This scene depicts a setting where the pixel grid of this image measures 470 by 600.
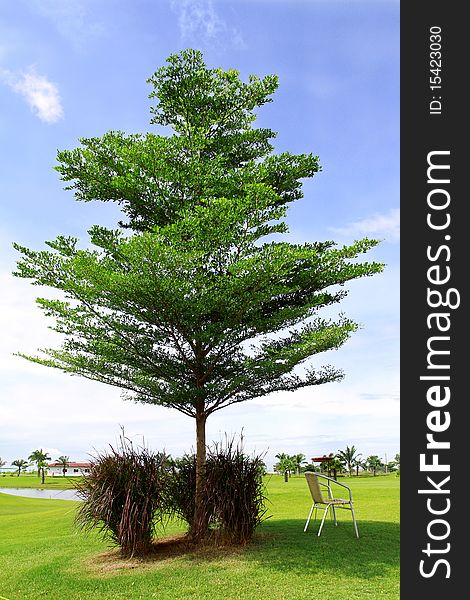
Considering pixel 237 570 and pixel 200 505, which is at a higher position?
A: pixel 200 505

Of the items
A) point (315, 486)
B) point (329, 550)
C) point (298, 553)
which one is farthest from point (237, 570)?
point (315, 486)

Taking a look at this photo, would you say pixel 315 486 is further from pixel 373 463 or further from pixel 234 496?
pixel 373 463

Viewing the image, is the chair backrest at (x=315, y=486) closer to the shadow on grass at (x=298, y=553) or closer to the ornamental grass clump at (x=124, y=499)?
the shadow on grass at (x=298, y=553)

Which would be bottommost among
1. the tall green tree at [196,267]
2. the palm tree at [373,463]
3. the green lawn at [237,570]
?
the palm tree at [373,463]

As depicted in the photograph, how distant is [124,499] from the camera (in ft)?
28.3

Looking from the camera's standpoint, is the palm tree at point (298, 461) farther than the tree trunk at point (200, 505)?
Yes

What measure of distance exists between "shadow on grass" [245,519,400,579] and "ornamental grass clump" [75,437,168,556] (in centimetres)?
156

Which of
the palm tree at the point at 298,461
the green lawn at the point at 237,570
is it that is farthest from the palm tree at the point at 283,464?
the green lawn at the point at 237,570

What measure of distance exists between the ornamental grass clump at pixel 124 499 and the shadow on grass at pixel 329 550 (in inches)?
61.4

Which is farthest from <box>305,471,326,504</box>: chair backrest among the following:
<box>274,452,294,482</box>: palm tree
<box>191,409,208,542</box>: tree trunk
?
<box>274,452,294,482</box>: palm tree

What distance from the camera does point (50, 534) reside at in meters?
13.4

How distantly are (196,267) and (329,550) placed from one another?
449 centimetres

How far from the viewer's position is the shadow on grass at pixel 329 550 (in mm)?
7402

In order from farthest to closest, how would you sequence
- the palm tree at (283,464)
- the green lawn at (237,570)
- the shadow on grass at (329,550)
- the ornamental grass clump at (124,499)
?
the palm tree at (283,464) < the ornamental grass clump at (124,499) < the shadow on grass at (329,550) < the green lawn at (237,570)
